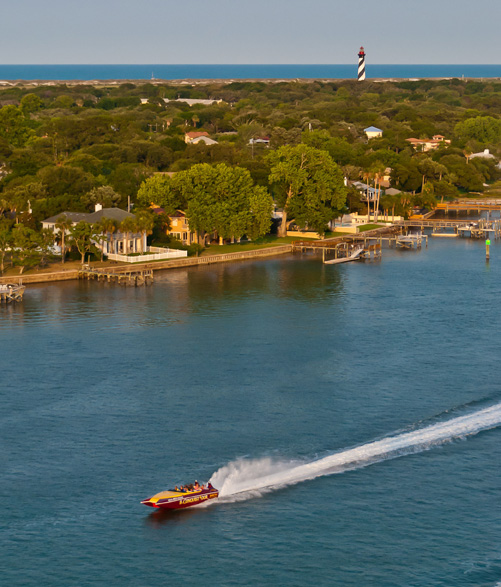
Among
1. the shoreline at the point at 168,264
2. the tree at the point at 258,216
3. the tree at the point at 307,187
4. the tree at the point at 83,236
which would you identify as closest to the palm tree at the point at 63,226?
the tree at the point at 83,236

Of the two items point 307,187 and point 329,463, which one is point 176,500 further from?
point 307,187

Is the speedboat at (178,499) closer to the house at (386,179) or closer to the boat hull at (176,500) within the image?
the boat hull at (176,500)

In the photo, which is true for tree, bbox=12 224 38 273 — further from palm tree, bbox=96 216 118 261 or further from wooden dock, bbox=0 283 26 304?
palm tree, bbox=96 216 118 261

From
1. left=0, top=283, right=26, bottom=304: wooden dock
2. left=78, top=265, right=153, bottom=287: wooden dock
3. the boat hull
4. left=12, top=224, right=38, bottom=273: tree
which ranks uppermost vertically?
left=12, top=224, right=38, bottom=273: tree

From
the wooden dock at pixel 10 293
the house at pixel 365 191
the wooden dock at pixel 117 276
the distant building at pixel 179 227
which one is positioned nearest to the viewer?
the wooden dock at pixel 10 293

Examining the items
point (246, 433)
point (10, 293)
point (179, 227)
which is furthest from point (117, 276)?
point (246, 433)

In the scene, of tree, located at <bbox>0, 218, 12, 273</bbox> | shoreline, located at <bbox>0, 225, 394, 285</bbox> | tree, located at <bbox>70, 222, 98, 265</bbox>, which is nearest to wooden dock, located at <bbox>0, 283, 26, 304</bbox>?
shoreline, located at <bbox>0, 225, 394, 285</bbox>

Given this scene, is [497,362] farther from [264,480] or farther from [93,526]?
[93,526]

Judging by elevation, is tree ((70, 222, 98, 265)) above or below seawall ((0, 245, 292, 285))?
above
